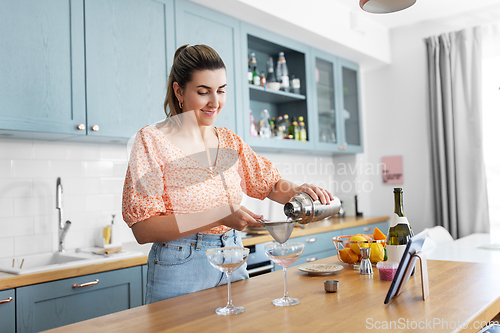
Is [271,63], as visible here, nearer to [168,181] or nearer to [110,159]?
[110,159]

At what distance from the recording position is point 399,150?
422cm

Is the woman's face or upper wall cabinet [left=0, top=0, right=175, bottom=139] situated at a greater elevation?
upper wall cabinet [left=0, top=0, right=175, bottom=139]

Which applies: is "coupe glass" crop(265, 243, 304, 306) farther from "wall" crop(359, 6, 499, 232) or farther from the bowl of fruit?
"wall" crop(359, 6, 499, 232)

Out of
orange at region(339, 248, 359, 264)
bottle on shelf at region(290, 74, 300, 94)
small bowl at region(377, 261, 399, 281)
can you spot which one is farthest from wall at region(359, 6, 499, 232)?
small bowl at region(377, 261, 399, 281)

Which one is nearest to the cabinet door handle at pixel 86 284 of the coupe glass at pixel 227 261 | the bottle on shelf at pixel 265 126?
the coupe glass at pixel 227 261

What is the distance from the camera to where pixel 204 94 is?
1552mm

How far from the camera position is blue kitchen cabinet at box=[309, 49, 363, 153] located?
374 centimetres

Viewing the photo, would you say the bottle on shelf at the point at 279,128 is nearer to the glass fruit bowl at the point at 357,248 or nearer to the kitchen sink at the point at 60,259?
the kitchen sink at the point at 60,259

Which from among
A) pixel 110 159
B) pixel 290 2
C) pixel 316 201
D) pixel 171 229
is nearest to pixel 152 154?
pixel 171 229

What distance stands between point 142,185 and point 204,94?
1.43 feet

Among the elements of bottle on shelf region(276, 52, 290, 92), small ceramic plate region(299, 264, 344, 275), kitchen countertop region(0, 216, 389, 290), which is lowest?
kitchen countertop region(0, 216, 389, 290)

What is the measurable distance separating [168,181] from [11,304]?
874 mm

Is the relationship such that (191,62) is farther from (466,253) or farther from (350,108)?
(350,108)

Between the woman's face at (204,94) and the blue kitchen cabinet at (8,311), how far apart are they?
1.01 m
